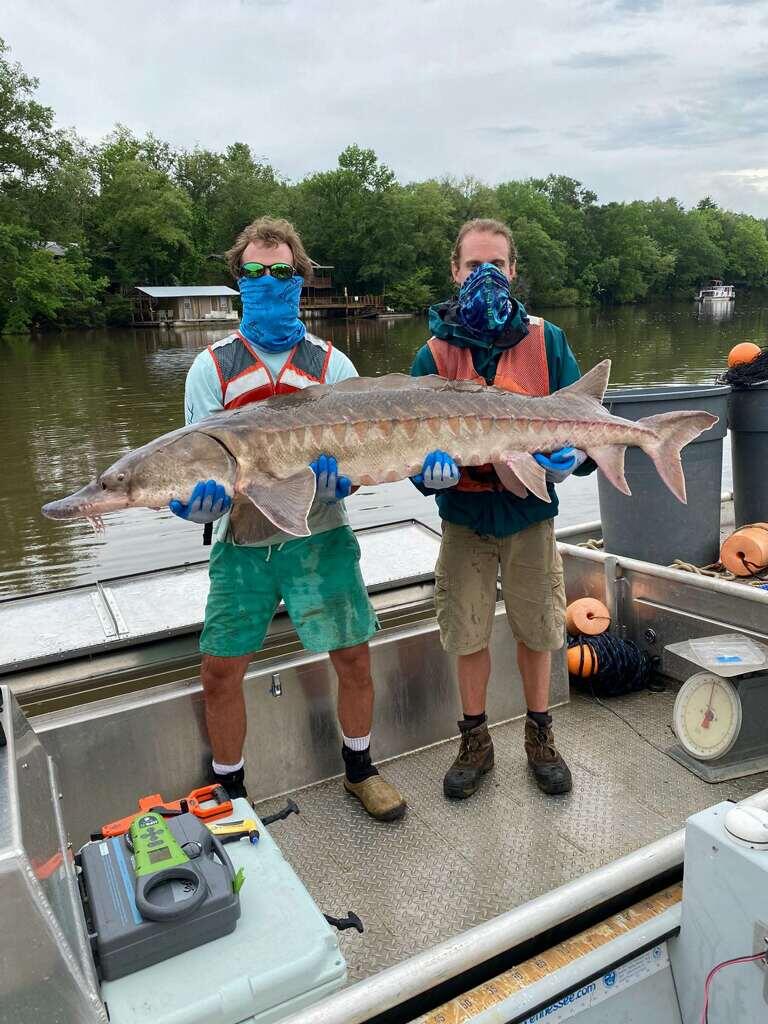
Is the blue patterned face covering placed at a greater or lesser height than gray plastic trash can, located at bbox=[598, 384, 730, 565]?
greater

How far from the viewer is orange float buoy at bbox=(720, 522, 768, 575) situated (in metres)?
5.56

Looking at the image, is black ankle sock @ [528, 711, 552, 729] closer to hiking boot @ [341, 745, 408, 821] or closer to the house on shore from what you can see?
hiking boot @ [341, 745, 408, 821]

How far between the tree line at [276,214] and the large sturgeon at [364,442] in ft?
168

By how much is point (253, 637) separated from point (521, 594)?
4.17ft

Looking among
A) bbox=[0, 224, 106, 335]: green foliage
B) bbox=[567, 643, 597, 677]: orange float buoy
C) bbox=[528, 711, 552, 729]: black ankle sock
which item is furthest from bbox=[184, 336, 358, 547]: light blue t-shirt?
bbox=[0, 224, 106, 335]: green foliage

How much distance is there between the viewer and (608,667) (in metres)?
4.70

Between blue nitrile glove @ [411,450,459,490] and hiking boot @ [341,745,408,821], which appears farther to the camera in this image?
hiking boot @ [341,745,408,821]

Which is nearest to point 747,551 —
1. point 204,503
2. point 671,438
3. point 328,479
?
point 671,438

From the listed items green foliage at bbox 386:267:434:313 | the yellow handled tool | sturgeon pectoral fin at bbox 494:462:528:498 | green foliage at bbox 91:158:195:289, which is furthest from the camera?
green foliage at bbox 386:267:434:313

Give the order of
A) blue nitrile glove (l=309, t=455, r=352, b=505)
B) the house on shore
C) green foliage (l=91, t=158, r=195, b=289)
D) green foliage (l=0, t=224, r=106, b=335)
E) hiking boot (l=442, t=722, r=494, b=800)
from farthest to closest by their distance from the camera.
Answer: green foliage (l=91, t=158, r=195, b=289), the house on shore, green foliage (l=0, t=224, r=106, b=335), hiking boot (l=442, t=722, r=494, b=800), blue nitrile glove (l=309, t=455, r=352, b=505)

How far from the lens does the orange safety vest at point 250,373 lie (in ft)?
11.4

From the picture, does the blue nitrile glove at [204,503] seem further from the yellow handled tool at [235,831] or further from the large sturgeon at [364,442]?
the yellow handled tool at [235,831]

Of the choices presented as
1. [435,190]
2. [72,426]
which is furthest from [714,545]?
[435,190]

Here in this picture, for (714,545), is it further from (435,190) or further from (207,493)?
(435,190)
